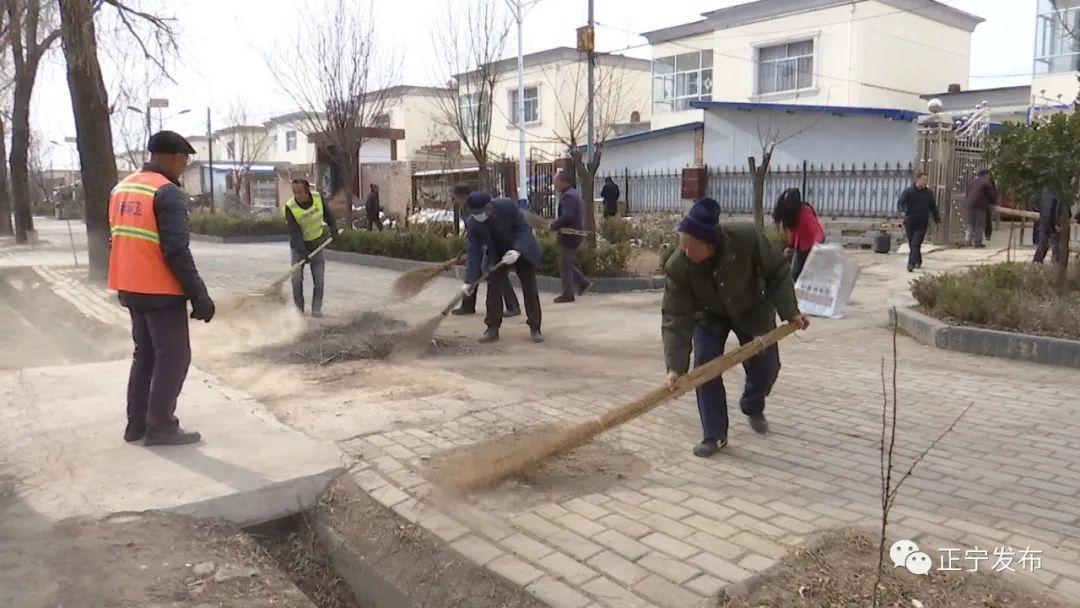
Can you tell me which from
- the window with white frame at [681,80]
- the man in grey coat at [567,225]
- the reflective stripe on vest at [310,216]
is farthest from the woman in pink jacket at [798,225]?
the window with white frame at [681,80]

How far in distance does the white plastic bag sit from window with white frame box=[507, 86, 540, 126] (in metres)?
28.3

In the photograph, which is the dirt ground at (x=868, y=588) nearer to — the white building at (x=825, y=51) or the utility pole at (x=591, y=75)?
the utility pole at (x=591, y=75)

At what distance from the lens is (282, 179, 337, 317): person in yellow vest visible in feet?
30.2

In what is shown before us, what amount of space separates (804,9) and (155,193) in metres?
25.7

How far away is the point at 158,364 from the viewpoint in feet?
14.7

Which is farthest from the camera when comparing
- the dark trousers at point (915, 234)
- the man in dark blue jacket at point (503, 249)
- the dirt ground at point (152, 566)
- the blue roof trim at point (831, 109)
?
the blue roof trim at point (831, 109)

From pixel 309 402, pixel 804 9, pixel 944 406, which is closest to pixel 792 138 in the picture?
pixel 804 9

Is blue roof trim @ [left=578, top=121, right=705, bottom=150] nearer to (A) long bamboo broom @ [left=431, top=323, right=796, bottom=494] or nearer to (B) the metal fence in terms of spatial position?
(B) the metal fence

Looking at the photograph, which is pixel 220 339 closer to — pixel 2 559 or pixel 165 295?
pixel 165 295

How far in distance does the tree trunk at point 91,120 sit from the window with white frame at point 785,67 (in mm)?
21318

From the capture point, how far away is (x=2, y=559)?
10.9 ft

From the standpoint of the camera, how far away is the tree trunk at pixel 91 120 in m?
11.4

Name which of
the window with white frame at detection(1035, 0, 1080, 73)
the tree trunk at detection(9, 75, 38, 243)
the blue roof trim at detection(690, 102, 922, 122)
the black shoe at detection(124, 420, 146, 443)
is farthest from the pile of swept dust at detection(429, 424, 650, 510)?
the window with white frame at detection(1035, 0, 1080, 73)

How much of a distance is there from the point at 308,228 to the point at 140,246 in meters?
4.96
